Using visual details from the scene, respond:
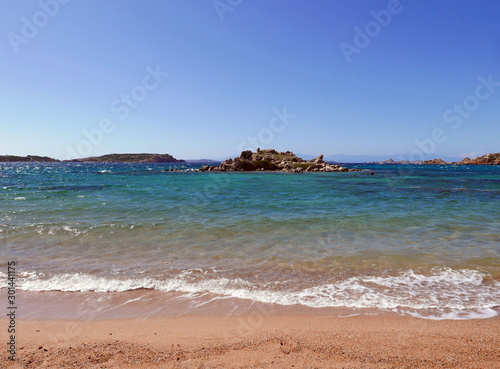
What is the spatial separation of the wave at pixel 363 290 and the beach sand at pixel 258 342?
0.57m

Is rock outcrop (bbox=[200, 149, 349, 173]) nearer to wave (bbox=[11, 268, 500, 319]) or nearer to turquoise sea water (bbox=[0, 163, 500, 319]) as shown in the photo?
turquoise sea water (bbox=[0, 163, 500, 319])

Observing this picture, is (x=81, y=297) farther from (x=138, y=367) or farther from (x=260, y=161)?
(x=260, y=161)

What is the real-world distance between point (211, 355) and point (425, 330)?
4479 millimetres

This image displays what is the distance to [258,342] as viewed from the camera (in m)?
5.05

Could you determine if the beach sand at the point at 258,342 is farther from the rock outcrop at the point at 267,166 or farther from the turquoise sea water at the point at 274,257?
the rock outcrop at the point at 267,166

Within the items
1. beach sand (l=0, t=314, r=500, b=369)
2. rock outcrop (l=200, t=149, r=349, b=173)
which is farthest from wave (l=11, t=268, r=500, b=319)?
rock outcrop (l=200, t=149, r=349, b=173)

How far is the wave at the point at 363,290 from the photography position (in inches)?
259

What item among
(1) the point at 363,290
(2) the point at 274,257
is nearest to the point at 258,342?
(1) the point at 363,290

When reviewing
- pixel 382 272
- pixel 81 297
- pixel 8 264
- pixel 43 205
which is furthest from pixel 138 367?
pixel 43 205

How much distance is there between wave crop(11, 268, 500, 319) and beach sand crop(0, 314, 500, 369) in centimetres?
57

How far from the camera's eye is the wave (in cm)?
657

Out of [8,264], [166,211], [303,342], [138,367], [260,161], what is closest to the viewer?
[138,367]

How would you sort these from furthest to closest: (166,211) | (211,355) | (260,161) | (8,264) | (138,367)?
1. (260,161)
2. (166,211)
3. (8,264)
4. (211,355)
5. (138,367)

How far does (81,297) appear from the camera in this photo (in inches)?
283
